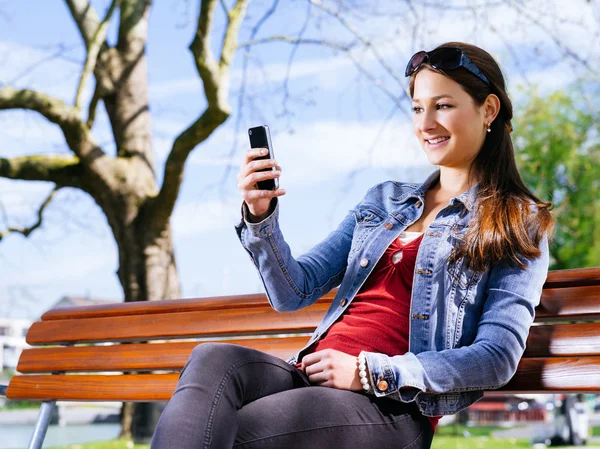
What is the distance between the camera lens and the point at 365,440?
6.86ft

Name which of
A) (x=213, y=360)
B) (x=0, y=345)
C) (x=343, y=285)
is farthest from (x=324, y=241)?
(x=0, y=345)

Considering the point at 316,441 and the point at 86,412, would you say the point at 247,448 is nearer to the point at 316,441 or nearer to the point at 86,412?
the point at 316,441

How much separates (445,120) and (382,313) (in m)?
0.61

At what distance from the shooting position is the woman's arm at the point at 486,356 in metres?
2.13

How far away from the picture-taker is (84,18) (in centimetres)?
816

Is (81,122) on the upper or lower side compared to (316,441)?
upper

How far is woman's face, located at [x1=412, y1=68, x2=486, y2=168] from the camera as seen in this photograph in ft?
8.16

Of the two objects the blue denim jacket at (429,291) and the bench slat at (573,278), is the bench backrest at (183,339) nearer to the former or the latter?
the bench slat at (573,278)

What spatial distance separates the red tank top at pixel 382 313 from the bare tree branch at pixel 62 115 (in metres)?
5.40

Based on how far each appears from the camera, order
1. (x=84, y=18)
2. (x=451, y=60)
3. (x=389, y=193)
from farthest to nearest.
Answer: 1. (x=84, y=18)
2. (x=389, y=193)
3. (x=451, y=60)

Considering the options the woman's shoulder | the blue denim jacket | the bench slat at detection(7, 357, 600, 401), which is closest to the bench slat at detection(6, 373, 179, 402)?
the bench slat at detection(7, 357, 600, 401)

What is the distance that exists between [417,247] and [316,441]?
714 millimetres

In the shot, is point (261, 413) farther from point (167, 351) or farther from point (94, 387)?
Result: point (94, 387)

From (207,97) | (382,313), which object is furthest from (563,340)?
(207,97)
